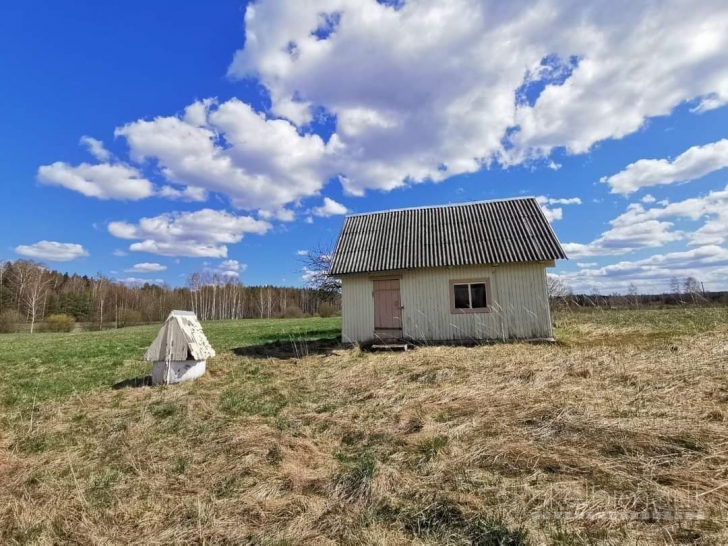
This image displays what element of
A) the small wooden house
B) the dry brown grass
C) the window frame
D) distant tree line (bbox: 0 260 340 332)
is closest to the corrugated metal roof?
Answer: the small wooden house

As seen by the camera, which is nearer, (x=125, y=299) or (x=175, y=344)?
(x=175, y=344)

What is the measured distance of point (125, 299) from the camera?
61.7 meters

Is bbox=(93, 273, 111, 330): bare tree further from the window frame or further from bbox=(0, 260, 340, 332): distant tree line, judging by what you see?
the window frame

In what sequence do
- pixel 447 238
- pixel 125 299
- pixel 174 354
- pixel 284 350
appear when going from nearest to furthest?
pixel 174 354
pixel 447 238
pixel 284 350
pixel 125 299

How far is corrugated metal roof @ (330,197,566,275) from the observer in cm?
1227

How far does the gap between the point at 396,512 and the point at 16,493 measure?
3.88m

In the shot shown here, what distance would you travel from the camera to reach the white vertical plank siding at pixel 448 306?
12.0 m

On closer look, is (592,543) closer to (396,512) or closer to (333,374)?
(396,512)

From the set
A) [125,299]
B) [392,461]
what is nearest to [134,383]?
[392,461]

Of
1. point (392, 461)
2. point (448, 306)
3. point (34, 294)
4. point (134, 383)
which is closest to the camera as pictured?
point (392, 461)

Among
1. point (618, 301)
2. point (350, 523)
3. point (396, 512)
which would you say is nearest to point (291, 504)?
point (350, 523)

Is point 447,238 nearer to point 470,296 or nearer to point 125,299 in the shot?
point 470,296

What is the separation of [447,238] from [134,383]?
10.3m

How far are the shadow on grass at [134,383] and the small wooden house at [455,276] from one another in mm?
6347
